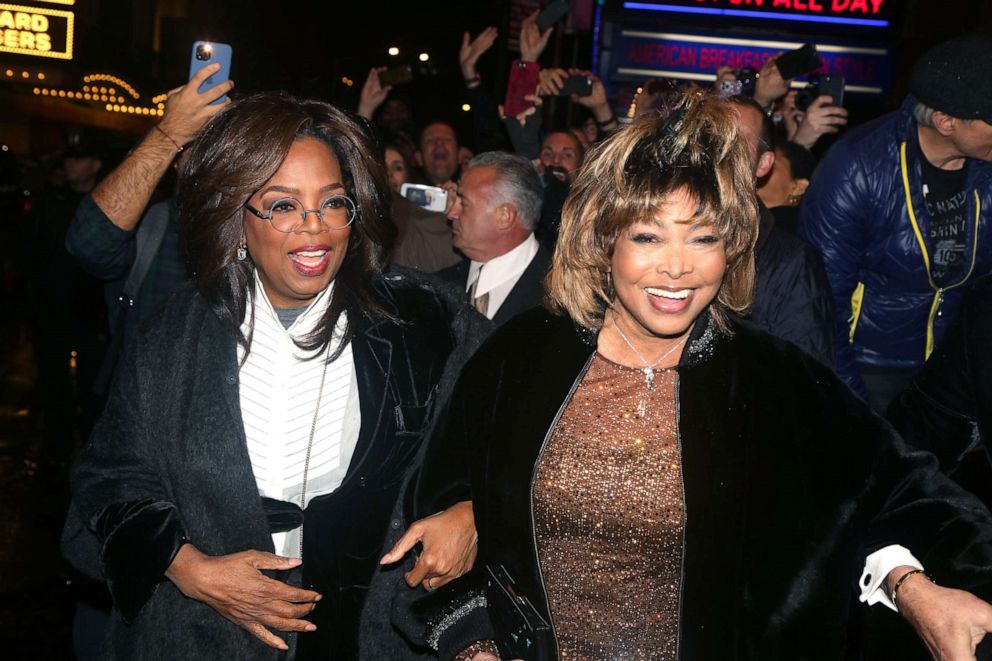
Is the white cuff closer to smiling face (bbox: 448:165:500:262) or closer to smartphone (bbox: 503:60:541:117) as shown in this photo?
smiling face (bbox: 448:165:500:262)

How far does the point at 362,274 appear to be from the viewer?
3082mm

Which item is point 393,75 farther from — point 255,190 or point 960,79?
point 255,190

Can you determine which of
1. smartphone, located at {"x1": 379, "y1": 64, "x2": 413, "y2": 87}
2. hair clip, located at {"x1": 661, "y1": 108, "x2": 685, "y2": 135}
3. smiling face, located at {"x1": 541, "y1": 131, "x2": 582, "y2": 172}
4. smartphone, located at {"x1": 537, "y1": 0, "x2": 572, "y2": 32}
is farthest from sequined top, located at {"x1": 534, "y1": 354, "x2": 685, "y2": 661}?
smiling face, located at {"x1": 541, "y1": 131, "x2": 582, "y2": 172}

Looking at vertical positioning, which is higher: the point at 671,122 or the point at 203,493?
the point at 671,122

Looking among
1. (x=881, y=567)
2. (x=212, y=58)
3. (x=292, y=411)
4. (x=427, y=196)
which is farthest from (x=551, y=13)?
(x=881, y=567)

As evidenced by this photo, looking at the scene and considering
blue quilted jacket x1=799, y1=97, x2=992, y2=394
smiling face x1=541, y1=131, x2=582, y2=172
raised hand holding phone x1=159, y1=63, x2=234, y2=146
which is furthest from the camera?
smiling face x1=541, y1=131, x2=582, y2=172

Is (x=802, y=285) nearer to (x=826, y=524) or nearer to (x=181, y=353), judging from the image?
(x=826, y=524)

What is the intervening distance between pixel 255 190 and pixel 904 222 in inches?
106

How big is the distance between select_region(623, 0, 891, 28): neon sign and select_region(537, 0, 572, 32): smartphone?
3.69m

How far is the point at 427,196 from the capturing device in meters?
6.13

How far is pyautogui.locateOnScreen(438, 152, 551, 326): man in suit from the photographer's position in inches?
202

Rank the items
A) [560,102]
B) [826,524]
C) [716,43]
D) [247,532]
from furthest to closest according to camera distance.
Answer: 1. [560,102]
2. [716,43]
3. [247,532]
4. [826,524]

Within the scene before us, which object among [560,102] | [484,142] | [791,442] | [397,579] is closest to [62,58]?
[484,142]

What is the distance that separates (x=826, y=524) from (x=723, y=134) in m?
0.99
